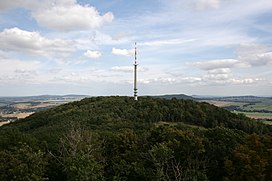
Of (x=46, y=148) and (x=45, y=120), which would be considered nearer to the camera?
(x=46, y=148)

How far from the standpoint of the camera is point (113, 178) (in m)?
35.2

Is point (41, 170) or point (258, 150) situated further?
point (258, 150)

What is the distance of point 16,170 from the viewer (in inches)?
1308

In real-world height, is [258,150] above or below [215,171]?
above

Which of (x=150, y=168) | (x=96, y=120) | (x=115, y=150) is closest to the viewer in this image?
(x=150, y=168)

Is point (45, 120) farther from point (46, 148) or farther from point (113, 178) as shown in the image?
point (113, 178)

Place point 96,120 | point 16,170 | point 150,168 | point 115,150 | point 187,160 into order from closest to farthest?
point 16,170, point 150,168, point 187,160, point 115,150, point 96,120

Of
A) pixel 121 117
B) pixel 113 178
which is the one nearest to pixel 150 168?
pixel 113 178

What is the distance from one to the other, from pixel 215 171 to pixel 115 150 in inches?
563

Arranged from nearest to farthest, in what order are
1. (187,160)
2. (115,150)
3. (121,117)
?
(187,160) < (115,150) < (121,117)

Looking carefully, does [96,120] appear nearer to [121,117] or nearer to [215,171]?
[121,117]

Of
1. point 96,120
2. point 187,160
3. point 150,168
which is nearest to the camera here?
point 150,168

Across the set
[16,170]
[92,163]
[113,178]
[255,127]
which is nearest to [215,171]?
[113,178]

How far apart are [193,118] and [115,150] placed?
225 feet
